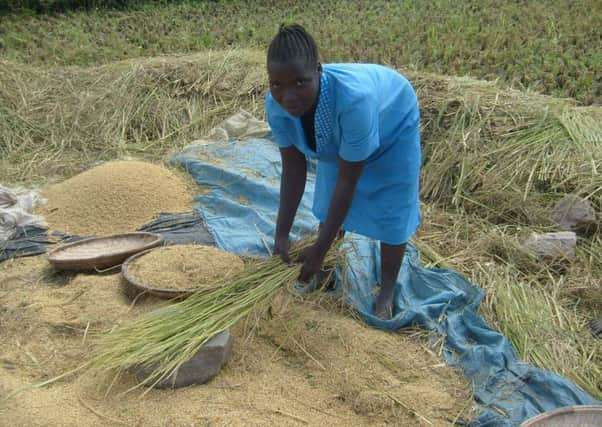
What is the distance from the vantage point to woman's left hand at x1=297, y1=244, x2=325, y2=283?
2188mm

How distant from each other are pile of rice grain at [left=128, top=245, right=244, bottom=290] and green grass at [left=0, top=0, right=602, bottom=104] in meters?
3.86

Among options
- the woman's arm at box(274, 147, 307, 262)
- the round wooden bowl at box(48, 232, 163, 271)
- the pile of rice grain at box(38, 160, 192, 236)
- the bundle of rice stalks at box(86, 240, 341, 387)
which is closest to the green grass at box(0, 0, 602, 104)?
the pile of rice grain at box(38, 160, 192, 236)

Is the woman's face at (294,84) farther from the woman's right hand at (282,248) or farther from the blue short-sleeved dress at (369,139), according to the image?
the woman's right hand at (282,248)

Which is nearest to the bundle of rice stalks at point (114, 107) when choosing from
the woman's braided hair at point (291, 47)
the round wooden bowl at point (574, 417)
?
the woman's braided hair at point (291, 47)

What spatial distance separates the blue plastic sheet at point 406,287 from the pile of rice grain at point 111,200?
251mm

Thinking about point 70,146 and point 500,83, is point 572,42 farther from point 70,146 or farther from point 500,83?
point 70,146

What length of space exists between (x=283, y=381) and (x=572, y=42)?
6075 millimetres

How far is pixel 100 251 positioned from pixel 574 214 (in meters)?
2.44

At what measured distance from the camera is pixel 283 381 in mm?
2168

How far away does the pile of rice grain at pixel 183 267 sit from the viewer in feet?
8.16

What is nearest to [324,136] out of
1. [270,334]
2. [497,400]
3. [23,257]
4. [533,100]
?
[270,334]

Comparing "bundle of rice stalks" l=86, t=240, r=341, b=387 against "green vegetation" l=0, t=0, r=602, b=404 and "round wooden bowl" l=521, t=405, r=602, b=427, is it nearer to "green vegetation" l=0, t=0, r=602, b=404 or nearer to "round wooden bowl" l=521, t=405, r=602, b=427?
"round wooden bowl" l=521, t=405, r=602, b=427

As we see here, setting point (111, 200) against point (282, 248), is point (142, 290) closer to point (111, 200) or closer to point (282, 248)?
point (282, 248)

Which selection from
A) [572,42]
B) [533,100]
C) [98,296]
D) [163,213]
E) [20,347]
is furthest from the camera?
[572,42]
